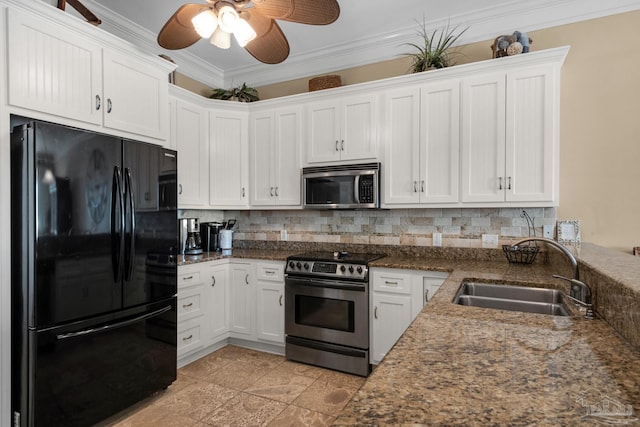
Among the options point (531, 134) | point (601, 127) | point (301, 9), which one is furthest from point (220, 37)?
point (601, 127)

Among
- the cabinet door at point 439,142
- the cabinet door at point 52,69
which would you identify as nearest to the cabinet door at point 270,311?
the cabinet door at point 439,142

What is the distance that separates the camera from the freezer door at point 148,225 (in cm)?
223

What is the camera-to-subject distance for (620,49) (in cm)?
261

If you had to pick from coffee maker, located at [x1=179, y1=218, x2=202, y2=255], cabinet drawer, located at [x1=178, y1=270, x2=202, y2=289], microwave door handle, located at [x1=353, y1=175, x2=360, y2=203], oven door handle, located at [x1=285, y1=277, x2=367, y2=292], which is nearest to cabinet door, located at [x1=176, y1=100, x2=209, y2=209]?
coffee maker, located at [x1=179, y1=218, x2=202, y2=255]

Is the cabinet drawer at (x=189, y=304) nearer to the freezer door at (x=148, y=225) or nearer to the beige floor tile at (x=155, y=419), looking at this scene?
the freezer door at (x=148, y=225)

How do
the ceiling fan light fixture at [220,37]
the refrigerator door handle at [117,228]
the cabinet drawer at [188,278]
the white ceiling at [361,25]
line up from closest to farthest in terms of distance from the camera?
the ceiling fan light fixture at [220,37] → the refrigerator door handle at [117,228] → the white ceiling at [361,25] → the cabinet drawer at [188,278]

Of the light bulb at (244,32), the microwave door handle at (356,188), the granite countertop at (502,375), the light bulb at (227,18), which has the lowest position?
the granite countertop at (502,375)

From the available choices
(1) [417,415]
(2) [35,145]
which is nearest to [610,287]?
(1) [417,415]

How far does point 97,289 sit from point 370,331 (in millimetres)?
1944

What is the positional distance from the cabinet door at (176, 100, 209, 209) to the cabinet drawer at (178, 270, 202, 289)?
628mm

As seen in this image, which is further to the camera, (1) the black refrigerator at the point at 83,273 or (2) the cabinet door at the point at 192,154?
(2) the cabinet door at the point at 192,154

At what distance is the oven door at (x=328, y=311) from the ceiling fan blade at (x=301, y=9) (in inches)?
75.5

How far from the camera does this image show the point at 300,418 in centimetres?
230

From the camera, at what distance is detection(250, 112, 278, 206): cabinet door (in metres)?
3.61
